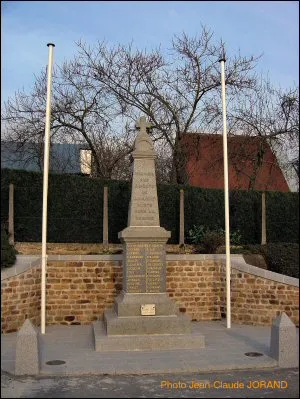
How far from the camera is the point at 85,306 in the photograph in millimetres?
11609

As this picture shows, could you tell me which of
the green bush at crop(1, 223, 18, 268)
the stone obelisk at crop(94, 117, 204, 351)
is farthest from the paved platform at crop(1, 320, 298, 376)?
the green bush at crop(1, 223, 18, 268)

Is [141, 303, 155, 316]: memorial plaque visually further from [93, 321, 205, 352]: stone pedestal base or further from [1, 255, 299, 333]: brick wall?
[1, 255, 299, 333]: brick wall

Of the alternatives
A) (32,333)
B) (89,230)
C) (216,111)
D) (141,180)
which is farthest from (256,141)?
(32,333)

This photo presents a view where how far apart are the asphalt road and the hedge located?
7.48m

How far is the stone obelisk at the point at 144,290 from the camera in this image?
29.3 feet

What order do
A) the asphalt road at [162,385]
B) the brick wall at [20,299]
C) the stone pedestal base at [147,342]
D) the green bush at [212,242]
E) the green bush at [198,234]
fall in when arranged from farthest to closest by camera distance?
1. the green bush at [198,234]
2. the green bush at [212,242]
3. the brick wall at [20,299]
4. the stone pedestal base at [147,342]
5. the asphalt road at [162,385]

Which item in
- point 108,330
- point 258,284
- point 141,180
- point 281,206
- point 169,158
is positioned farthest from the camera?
point 169,158

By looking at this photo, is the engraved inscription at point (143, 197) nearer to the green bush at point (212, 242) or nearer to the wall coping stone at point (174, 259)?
the wall coping stone at point (174, 259)

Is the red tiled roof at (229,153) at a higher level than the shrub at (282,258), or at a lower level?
higher

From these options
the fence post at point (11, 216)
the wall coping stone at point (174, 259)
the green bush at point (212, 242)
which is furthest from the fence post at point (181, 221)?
the fence post at point (11, 216)

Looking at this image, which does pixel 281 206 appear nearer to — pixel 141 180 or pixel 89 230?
pixel 89 230

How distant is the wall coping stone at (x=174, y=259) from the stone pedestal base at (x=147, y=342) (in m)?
2.75

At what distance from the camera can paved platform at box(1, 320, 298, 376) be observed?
293 inches

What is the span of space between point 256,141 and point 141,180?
11.1 metres
